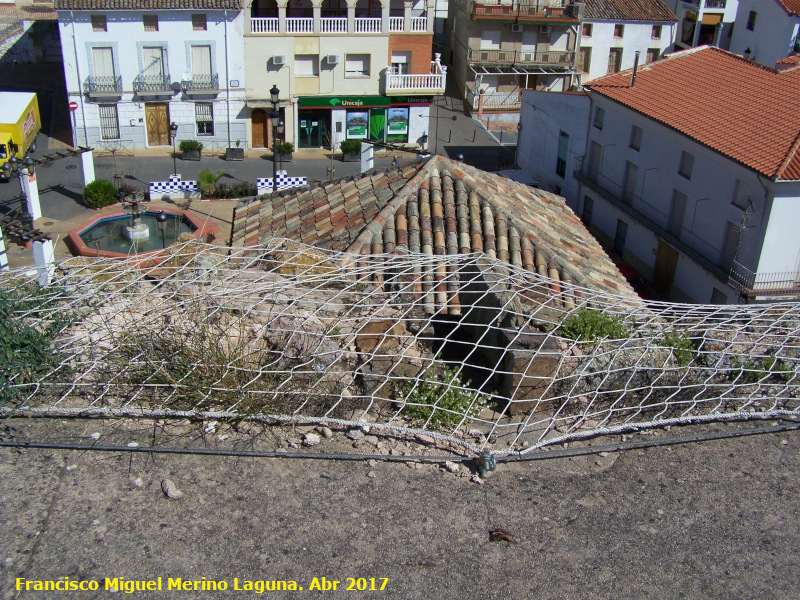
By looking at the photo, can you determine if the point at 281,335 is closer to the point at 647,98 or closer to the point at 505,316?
the point at 505,316

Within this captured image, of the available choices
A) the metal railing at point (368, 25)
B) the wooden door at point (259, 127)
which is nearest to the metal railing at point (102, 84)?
the wooden door at point (259, 127)

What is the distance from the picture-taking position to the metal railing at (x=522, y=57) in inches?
1788

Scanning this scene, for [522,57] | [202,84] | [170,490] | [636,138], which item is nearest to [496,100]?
[522,57]

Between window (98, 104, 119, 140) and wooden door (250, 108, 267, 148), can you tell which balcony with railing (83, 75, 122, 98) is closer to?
window (98, 104, 119, 140)

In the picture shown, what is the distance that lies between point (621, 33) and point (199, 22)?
25006 millimetres

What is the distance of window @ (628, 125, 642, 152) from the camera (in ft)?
95.8

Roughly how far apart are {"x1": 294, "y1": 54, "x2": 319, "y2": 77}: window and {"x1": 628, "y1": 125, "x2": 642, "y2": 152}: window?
52.1ft

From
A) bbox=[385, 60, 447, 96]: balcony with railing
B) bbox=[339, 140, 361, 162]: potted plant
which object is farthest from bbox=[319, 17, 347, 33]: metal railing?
bbox=[339, 140, 361, 162]: potted plant

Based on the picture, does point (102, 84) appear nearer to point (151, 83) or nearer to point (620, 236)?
point (151, 83)

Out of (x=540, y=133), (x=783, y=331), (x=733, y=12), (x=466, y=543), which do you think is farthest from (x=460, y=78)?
(x=466, y=543)

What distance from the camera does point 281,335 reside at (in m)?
7.00

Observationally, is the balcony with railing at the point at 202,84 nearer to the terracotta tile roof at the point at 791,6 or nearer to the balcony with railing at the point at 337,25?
the balcony with railing at the point at 337,25

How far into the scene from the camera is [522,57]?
46031mm

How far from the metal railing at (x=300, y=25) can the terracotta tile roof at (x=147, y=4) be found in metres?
2.54
